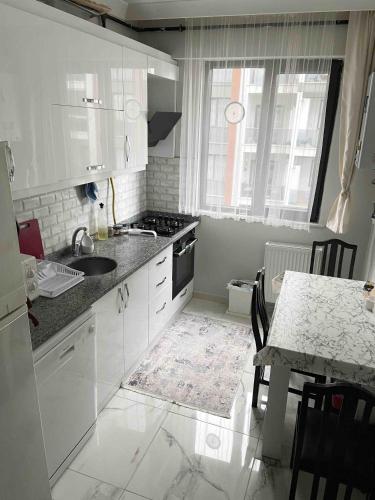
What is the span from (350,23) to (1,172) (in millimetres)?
2912

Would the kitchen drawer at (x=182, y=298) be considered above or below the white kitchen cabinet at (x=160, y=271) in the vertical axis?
below

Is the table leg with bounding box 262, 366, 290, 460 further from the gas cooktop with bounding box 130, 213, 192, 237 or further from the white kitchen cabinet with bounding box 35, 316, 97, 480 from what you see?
the gas cooktop with bounding box 130, 213, 192, 237

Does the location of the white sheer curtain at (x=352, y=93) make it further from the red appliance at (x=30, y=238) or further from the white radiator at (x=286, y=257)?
the red appliance at (x=30, y=238)

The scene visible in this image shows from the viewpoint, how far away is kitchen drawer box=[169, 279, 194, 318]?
355 centimetres

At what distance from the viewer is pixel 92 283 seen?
2.22m

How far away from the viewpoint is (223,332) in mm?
3490

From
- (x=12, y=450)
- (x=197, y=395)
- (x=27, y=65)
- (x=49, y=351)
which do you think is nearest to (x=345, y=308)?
(x=197, y=395)

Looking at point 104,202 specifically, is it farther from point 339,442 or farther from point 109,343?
point 339,442

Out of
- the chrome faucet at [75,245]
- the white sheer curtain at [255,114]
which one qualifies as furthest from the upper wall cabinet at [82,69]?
the white sheer curtain at [255,114]

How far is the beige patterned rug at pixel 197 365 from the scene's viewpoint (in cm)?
264

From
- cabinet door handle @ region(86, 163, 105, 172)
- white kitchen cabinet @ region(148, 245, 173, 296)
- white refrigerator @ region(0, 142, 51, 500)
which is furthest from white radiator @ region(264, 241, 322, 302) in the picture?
white refrigerator @ region(0, 142, 51, 500)

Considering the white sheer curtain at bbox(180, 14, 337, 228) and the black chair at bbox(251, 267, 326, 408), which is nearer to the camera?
the black chair at bbox(251, 267, 326, 408)

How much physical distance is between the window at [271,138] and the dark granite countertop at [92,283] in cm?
79

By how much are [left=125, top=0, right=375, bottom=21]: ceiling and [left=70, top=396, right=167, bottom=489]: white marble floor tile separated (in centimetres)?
299
